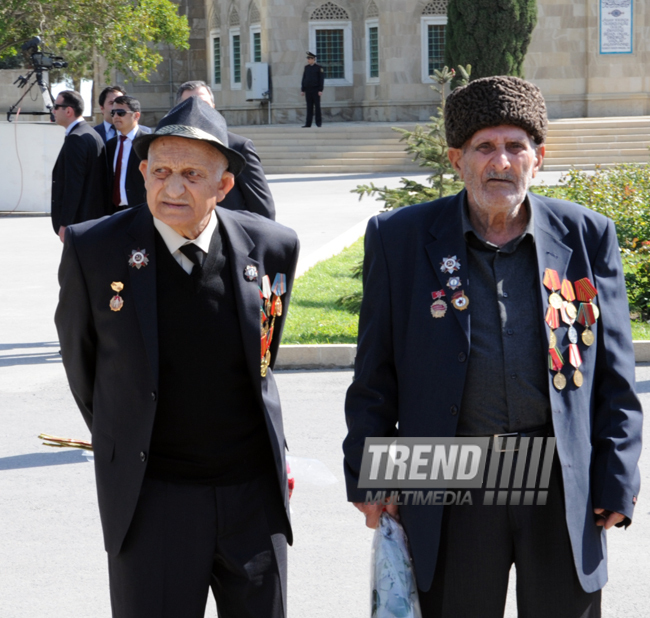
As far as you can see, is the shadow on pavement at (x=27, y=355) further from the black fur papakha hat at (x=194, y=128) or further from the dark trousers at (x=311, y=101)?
the dark trousers at (x=311, y=101)

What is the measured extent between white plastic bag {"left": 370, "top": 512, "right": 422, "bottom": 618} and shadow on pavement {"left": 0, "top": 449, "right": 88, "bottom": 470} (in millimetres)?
3834

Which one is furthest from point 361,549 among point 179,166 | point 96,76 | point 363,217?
point 96,76

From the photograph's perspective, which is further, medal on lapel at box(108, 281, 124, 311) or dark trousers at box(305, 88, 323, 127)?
dark trousers at box(305, 88, 323, 127)

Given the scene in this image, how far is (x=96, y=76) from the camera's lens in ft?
140

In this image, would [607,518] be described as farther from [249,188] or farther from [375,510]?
[249,188]

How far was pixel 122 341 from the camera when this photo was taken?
2.94m

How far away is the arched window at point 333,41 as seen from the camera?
37281 millimetres

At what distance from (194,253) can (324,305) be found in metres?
7.92

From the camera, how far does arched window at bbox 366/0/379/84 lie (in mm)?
37084

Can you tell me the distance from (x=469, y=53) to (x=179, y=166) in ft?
90.9

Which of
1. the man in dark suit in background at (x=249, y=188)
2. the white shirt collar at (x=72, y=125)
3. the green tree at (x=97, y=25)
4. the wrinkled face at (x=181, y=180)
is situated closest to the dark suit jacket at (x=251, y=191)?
the man in dark suit in background at (x=249, y=188)

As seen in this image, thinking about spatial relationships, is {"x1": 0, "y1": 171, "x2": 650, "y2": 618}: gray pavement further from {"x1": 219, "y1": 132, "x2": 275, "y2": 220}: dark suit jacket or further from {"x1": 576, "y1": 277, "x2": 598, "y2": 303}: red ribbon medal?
{"x1": 576, "y1": 277, "x2": 598, "y2": 303}: red ribbon medal

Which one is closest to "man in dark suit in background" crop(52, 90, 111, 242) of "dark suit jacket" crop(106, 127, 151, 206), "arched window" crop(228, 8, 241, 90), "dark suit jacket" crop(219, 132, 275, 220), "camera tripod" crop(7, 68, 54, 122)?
"dark suit jacket" crop(106, 127, 151, 206)

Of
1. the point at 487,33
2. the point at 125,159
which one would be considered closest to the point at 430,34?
the point at 487,33
